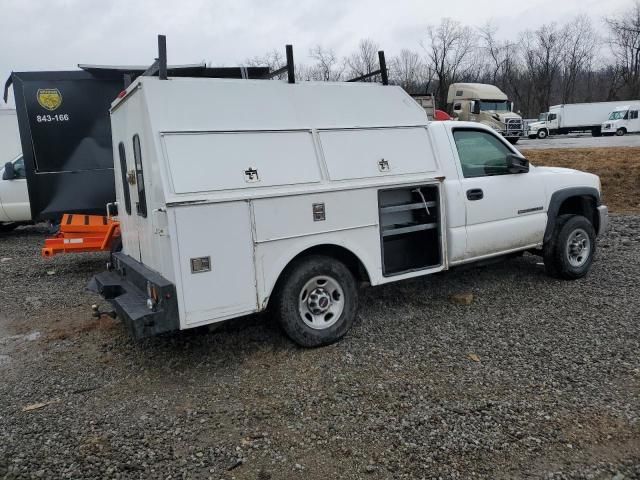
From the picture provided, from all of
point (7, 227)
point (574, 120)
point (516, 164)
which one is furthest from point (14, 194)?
point (574, 120)

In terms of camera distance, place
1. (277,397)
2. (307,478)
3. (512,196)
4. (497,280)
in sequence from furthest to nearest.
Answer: (497,280) → (512,196) → (277,397) → (307,478)

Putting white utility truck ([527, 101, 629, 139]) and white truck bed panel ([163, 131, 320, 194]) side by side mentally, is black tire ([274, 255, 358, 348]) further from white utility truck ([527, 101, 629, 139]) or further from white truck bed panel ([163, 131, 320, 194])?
white utility truck ([527, 101, 629, 139])

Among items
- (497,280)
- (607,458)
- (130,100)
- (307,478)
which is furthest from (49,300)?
(607,458)

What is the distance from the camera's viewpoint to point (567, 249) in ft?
21.9

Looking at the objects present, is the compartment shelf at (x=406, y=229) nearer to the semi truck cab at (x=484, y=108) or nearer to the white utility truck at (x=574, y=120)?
the semi truck cab at (x=484, y=108)

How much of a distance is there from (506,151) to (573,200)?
4.33ft

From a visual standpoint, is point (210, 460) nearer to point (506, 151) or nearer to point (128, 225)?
point (128, 225)

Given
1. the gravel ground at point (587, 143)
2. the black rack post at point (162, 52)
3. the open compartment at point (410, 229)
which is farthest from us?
the gravel ground at point (587, 143)

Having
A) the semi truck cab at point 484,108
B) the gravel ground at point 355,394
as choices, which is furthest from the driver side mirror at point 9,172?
the semi truck cab at point 484,108

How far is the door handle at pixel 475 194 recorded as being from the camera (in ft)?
18.9

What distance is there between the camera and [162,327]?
4.14m

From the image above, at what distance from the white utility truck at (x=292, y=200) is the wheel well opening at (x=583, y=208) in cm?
91

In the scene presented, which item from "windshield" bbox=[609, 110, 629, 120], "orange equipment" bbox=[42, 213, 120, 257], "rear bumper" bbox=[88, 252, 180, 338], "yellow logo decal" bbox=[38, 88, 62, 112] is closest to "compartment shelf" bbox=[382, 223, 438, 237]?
"rear bumper" bbox=[88, 252, 180, 338]

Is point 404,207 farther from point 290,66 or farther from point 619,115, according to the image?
point 619,115
